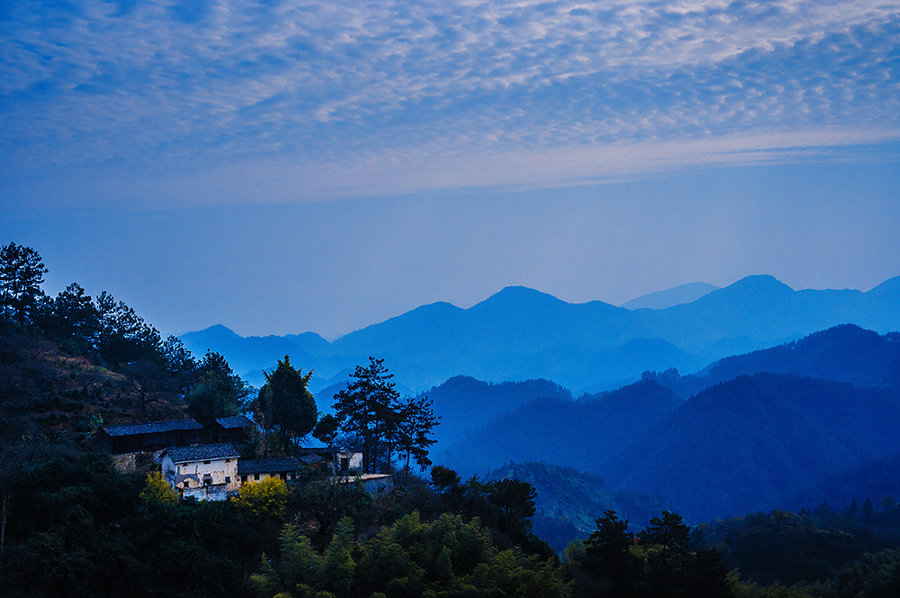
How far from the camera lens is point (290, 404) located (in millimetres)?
38281

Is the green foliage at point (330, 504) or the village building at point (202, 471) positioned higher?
the village building at point (202, 471)

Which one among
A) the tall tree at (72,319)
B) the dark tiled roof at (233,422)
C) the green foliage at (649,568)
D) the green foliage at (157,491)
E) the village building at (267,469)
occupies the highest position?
the tall tree at (72,319)

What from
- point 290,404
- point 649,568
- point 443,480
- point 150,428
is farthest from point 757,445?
point 150,428

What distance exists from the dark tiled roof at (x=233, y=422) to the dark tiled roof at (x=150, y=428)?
128 cm

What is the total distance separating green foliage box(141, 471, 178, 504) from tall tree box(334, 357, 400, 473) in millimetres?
11264

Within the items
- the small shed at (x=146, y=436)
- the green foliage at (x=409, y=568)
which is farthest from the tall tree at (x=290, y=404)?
the green foliage at (x=409, y=568)

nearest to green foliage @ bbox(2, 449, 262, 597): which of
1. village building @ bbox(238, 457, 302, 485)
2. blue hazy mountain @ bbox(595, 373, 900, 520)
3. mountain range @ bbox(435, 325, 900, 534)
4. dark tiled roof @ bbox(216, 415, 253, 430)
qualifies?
village building @ bbox(238, 457, 302, 485)

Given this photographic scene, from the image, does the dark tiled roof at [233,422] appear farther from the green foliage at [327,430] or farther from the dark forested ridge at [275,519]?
the green foliage at [327,430]

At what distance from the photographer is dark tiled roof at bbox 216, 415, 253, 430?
3594 centimetres

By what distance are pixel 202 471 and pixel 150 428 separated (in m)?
4.44

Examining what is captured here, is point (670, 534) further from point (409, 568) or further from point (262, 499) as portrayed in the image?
point (262, 499)

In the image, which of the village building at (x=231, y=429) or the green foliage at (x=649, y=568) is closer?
the green foliage at (x=649, y=568)

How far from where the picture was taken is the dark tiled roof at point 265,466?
3194 cm

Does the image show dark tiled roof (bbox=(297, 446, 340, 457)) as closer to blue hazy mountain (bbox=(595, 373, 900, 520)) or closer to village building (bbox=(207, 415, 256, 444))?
village building (bbox=(207, 415, 256, 444))
